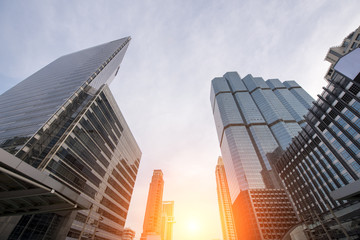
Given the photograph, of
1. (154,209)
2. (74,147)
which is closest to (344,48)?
(74,147)

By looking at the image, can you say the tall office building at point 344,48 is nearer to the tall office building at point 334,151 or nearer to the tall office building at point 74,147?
the tall office building at point 334,151

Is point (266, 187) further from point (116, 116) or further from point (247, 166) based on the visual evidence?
point (116, 116)

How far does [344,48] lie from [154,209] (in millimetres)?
176674

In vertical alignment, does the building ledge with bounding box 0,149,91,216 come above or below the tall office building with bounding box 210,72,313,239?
below

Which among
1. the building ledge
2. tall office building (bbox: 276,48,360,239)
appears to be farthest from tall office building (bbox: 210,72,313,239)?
the building ledge

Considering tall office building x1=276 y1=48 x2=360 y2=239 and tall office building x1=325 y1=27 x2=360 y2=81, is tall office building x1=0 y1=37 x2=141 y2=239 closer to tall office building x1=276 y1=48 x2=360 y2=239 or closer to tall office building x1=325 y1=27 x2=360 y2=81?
tall office building x1=276 y1=48 x2=360 y2=239

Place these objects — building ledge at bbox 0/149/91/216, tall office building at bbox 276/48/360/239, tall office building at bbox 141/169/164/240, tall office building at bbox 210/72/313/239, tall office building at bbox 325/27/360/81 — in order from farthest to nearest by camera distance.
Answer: tall office building at bbox 141/169/164/240
tall office building at bbox 210/72/313/239
tall office building at bbox 325/27/360/81
tall office building at bbox 276/48/360/239
building ledge at bbox 0/149/91/216

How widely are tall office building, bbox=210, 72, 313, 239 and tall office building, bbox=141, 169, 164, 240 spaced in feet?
259

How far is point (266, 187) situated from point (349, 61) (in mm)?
84881

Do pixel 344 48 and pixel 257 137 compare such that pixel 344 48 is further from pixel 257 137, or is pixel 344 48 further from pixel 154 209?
pixel 154 209

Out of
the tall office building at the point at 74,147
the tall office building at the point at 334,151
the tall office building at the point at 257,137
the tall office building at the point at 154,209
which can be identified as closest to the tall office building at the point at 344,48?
the tall office building at the point at 334,151

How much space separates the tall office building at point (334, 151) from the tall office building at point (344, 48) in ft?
51.9

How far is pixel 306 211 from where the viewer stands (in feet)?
191

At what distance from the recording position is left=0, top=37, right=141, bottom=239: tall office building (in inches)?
1355
